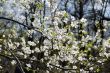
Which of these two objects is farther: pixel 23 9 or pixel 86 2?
pixel 86 2

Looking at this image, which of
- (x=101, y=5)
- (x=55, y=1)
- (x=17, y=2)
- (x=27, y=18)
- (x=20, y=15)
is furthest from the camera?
(x=101, y=5)

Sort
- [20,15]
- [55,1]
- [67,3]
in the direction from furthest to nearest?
[67,3]
[20,15]
[55,1]

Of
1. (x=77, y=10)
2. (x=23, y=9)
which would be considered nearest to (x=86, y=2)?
(x=77, y=10)

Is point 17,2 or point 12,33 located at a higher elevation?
point 17,2

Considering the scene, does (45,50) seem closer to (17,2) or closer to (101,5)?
(17,2)

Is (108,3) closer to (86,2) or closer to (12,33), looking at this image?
(86,2)

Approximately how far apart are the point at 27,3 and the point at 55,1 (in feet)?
3.95

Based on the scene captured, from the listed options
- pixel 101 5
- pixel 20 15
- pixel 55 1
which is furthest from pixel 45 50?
pixel 101 5

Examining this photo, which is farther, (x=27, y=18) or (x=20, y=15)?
A: (x=20, y=15)

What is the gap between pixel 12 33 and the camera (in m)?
12.3

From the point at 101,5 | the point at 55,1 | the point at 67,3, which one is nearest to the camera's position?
the point at 55,1

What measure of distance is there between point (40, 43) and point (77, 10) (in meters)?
10.8

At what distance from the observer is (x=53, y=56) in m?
11.0

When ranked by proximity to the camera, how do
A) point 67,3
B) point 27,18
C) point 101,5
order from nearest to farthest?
point 27,18
point 67,3
point 101,5
